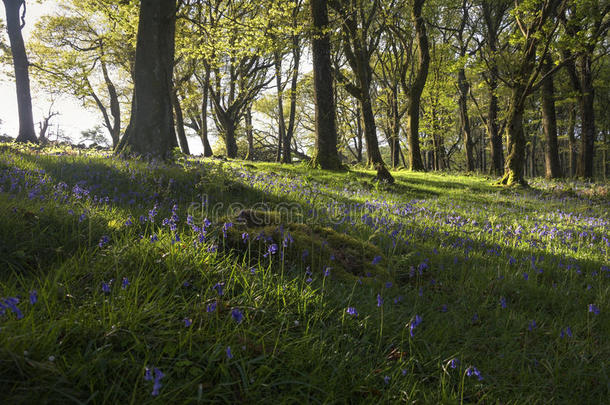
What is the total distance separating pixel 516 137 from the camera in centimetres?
1255

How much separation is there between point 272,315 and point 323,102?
1204cm

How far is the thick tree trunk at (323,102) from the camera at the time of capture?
508 inches

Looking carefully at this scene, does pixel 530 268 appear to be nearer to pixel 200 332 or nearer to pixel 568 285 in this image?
pixel 568 285

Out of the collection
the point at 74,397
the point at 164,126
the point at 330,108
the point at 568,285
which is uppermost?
the point at 330,108

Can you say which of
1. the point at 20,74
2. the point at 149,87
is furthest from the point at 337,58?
the point at 20,74

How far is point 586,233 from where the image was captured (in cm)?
576

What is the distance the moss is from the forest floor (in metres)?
0.02

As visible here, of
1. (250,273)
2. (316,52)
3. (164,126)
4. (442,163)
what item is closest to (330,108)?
(316,52)

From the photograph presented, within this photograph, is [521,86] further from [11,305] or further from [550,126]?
[11,305]

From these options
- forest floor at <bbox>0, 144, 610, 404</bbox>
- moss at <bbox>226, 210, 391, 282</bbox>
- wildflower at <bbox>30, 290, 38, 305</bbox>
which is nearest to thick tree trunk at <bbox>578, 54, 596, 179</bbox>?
forest floor at <bbox>0, 144, 610, 404</bbox>

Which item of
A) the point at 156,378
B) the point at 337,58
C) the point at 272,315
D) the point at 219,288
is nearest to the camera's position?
the point at 156,378

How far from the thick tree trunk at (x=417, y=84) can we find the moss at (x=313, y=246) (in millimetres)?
16445

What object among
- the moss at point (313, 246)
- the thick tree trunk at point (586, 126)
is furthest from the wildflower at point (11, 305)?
the thick tree trunk at point (586, 126)

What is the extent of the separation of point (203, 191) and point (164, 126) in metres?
4.82
